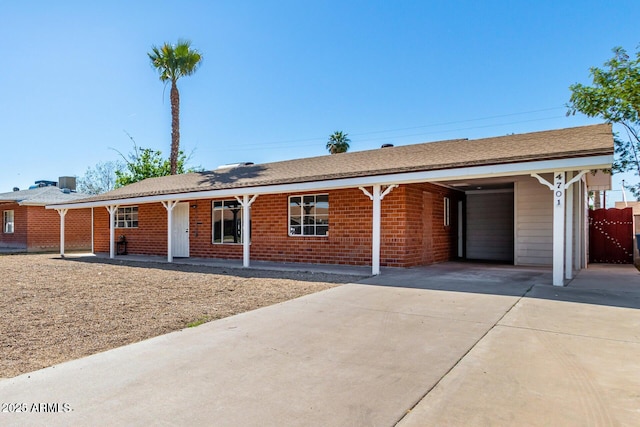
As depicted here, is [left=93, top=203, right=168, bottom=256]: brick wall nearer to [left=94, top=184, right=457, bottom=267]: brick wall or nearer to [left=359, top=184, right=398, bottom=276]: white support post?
[left=94, top=184, right=457, bottom=267]: brick wall

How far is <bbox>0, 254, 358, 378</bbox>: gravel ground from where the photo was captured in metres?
4.43

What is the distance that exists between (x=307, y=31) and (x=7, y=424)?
622 inches

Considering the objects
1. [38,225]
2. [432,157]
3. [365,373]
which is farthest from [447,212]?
[38,225]

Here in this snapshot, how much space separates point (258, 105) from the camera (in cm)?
2558

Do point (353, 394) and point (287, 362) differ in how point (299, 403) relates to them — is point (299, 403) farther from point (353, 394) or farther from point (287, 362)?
point (287, 362)

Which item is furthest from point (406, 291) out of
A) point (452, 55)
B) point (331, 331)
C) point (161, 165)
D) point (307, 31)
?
point (161, 165)

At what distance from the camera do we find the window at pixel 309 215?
40.2 feet

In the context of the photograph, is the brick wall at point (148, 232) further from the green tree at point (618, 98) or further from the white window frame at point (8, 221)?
the green tree at point (618, 98)

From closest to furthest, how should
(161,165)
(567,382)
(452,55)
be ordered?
(567,382)
(452,55)
(161,165)

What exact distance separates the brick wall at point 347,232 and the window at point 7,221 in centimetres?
1421

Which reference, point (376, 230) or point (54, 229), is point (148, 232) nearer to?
point (54, 229)

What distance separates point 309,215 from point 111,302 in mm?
6798

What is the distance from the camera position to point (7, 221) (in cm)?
2272

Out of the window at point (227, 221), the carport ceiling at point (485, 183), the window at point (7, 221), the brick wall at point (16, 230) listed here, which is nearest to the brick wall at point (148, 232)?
the window at point (227, 221)
